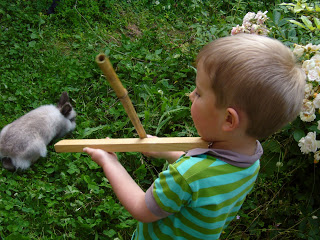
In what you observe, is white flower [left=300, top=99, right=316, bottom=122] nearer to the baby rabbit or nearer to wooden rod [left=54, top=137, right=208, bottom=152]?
wooden rod [left=54, top=137, right=208, bottom=152]

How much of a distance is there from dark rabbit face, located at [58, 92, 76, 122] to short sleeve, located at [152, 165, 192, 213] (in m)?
2.24

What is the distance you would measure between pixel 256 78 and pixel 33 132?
2.44 meters

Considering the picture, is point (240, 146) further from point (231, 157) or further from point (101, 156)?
point (101, 156)

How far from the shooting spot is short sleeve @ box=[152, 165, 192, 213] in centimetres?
131

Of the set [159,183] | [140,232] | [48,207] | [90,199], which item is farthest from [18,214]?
[159,183]

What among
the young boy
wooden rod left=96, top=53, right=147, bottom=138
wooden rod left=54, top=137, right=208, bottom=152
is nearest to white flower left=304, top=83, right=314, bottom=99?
the young boy

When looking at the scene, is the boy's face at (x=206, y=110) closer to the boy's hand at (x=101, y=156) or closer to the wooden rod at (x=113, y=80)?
the wooden rod at (x=113, y=80)

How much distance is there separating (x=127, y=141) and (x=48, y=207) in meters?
1.30

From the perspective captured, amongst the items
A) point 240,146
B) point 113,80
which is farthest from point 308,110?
point 113,80

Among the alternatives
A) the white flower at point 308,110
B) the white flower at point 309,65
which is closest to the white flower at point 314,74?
the white flower at point 309,65

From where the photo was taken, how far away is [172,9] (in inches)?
222

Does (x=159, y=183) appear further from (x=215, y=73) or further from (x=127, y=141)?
(x=215, y=73)

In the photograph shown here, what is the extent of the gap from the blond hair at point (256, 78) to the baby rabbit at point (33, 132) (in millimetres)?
2178

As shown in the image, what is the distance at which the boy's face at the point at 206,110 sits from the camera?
133 centimetres
